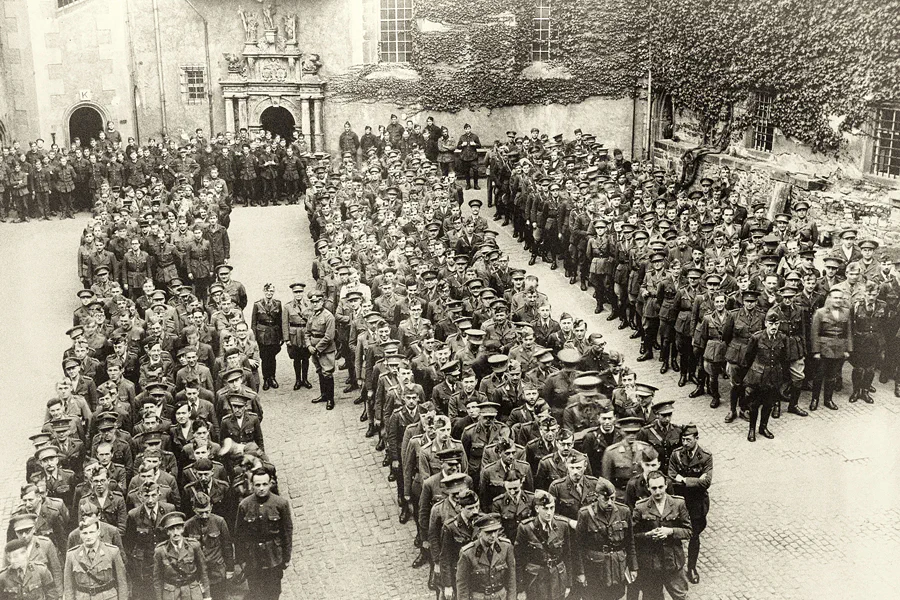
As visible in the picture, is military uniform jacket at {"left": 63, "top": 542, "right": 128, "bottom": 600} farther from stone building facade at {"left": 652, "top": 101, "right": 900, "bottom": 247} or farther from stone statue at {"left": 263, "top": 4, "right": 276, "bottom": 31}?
stone statue at {"left": 263, "top": 4, "right": 276, "bottom": 31}

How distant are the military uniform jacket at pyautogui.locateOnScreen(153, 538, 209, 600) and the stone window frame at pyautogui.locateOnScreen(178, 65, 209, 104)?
23.7 meters

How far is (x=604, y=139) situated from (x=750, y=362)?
62.2 feet

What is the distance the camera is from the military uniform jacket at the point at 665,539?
26.8 feet

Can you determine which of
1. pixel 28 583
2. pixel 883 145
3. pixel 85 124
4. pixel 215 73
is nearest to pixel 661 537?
pixel 28 583

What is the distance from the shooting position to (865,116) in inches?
793

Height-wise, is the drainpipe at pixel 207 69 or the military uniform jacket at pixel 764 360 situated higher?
the drainpipe at pixel 207 69

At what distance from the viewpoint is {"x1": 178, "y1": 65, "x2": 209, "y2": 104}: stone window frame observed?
29.3 metres

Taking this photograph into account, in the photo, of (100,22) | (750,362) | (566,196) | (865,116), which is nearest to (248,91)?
(100,22)

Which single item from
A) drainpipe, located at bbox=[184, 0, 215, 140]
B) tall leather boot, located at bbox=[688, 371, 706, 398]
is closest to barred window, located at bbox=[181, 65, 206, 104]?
drainpipe, located at bbox=[184, 0, 215, 140]

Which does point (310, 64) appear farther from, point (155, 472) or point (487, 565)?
point (487, 565)

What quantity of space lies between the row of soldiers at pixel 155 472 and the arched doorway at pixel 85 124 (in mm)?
16836

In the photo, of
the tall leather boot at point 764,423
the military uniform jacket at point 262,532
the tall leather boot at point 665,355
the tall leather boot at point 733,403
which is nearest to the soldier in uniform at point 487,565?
the military uniform jacket at point 262,532

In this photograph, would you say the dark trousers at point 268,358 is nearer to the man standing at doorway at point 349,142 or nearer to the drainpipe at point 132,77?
the man standing at doorway at point 349,142

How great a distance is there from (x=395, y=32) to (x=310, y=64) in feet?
9.90
